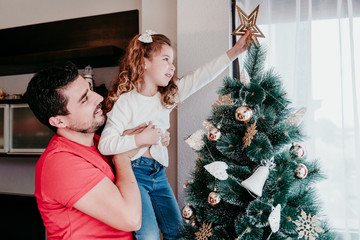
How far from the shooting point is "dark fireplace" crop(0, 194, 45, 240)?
2.35 metres

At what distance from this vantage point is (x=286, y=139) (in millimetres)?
902

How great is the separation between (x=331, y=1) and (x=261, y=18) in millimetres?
402

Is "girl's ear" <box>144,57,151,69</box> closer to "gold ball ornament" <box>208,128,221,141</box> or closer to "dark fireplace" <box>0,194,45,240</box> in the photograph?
"gold ball ornament" <box>208,128,221,141</box>

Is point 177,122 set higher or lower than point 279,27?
lower

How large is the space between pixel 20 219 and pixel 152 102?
6.00 feet

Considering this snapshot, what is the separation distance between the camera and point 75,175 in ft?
3.40

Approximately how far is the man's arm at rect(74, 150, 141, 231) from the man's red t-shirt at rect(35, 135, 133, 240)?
29 millimetres

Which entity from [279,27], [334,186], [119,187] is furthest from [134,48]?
[334,186]

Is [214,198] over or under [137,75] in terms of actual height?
under

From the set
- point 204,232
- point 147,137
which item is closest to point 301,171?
point 204,232

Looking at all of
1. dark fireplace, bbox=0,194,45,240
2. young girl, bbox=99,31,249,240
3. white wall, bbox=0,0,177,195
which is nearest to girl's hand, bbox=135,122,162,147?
young girl, bbox=99,31,249,240

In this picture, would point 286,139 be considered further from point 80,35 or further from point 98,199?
point 80,35

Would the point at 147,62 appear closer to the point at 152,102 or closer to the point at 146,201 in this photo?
the point at 152,102

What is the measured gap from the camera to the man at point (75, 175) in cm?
104
